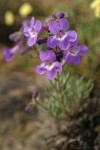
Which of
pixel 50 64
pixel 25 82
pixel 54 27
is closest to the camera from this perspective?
pixel 54 27

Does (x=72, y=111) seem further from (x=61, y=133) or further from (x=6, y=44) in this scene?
(x=6, y=44)

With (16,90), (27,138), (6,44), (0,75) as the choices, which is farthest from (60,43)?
(6,44)

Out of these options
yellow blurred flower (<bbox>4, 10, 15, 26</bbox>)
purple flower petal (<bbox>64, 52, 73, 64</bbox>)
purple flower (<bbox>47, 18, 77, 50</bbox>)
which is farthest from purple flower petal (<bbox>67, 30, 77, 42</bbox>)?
yellow blurred flower (<bbox>4, 10, 15, 26</bbox>)

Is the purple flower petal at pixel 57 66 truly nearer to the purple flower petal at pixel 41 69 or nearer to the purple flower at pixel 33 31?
the purple flower petal at pixel 41 69

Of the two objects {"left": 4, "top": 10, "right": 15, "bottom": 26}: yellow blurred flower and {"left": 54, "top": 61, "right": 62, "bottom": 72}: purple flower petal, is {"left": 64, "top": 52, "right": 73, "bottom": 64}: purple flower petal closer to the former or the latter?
{"left": 54, "top": 61, "right": 62, "bottom": 72}: purple flower petal

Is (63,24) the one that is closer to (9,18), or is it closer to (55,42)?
(55,42)

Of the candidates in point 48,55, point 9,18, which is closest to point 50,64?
point 48,55

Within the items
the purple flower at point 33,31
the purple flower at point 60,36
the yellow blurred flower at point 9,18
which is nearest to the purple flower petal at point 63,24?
the purple flower at point 60,36
